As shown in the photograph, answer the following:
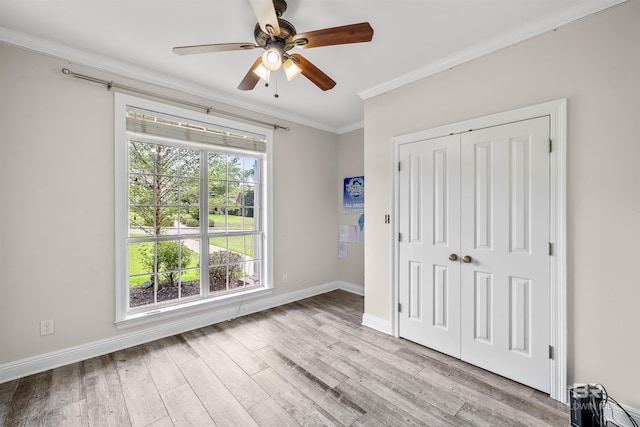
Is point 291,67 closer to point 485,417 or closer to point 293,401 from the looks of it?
point 293,401

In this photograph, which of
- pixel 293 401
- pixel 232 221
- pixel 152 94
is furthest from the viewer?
pixel 232 221

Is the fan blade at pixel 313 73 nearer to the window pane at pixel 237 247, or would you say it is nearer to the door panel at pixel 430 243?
the door panel at pixel 430 243

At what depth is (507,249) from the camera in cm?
210

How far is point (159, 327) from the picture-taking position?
9.07 ft

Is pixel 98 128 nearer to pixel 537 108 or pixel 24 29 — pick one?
pixel 24 29

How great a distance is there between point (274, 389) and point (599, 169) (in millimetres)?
2707

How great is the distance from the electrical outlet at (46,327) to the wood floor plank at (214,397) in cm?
111

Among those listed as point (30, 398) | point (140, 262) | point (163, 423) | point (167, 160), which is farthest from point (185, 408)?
point (167, 160)

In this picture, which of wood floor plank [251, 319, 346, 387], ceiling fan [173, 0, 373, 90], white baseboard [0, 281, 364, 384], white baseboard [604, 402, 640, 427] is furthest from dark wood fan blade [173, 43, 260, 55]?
white baseboard [604, 402, 640, 427]

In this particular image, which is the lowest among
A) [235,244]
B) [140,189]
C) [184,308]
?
[184,308]

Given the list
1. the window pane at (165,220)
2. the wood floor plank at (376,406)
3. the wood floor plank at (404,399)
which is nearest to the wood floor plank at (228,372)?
the wood floor plank at (376,406)

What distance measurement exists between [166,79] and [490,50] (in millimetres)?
3039

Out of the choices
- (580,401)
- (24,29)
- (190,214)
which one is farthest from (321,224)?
(24,29)

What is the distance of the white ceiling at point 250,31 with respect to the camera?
1795 millimetres
